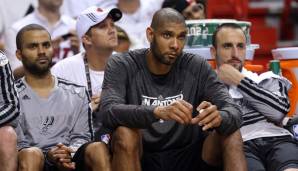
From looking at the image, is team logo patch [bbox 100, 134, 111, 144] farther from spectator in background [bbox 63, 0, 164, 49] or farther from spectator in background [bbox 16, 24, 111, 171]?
spectator in background [bbox 63, 0, 164, 49]

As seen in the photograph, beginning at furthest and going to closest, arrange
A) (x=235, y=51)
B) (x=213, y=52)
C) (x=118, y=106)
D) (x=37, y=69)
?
1. (x=213, y=52)
2. (x=235, y=51)
3. (x=37, y=69)
4. (x=118, y=106)

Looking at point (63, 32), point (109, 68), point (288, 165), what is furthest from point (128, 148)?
point (63, 32)

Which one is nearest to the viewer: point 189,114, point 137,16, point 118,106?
point 189,114

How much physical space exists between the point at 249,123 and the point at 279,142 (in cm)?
27

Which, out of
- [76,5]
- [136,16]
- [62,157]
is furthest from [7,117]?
[76,5]

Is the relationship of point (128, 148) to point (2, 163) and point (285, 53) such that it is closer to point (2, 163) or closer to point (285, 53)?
point (2, 163)

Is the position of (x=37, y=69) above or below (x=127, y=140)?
above

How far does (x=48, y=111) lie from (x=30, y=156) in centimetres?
60

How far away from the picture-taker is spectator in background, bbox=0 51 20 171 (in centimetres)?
642

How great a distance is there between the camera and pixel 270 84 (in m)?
7.18

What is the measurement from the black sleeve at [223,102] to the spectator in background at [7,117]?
1.34 metres

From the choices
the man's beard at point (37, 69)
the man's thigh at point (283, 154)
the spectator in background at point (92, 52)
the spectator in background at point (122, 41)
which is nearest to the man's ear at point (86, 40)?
the spectator in background at point (92, 52)

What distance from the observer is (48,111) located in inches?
277

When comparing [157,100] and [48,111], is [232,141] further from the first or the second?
[48,111]
